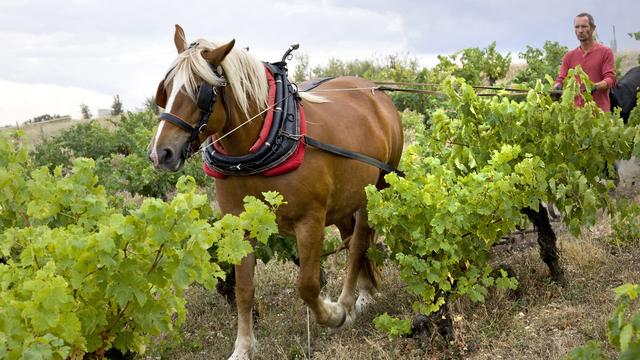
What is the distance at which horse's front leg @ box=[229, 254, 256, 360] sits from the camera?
474 centimetres

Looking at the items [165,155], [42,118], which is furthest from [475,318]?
[42,118]

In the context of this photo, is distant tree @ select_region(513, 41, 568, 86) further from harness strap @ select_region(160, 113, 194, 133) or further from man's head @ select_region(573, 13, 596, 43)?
harness strap @ select_region(160, 113, 194, 133)

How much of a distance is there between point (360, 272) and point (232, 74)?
2289mm

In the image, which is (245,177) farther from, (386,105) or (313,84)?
(386,105)

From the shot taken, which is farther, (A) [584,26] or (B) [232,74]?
(A) [584,26]

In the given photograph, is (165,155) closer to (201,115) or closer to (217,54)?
(201,115)

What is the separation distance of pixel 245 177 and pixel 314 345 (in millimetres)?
1433

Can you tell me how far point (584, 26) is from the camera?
677 centimetres

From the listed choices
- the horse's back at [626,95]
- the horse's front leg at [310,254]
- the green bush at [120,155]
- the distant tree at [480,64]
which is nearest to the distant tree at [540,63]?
the distant tree at [480,64]

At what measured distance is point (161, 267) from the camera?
113 inches

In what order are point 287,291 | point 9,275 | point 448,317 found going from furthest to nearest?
point 287,291 < point 448,317 < point 9,275

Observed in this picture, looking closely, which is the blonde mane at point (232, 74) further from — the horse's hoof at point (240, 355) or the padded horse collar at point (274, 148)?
the horse's hoof at point (240, 355)

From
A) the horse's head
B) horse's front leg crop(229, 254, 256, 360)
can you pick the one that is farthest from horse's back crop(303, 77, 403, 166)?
horse's front leg crop(229, 254, 256, 360)

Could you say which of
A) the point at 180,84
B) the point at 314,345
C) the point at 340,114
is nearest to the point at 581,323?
the point at 314,345
